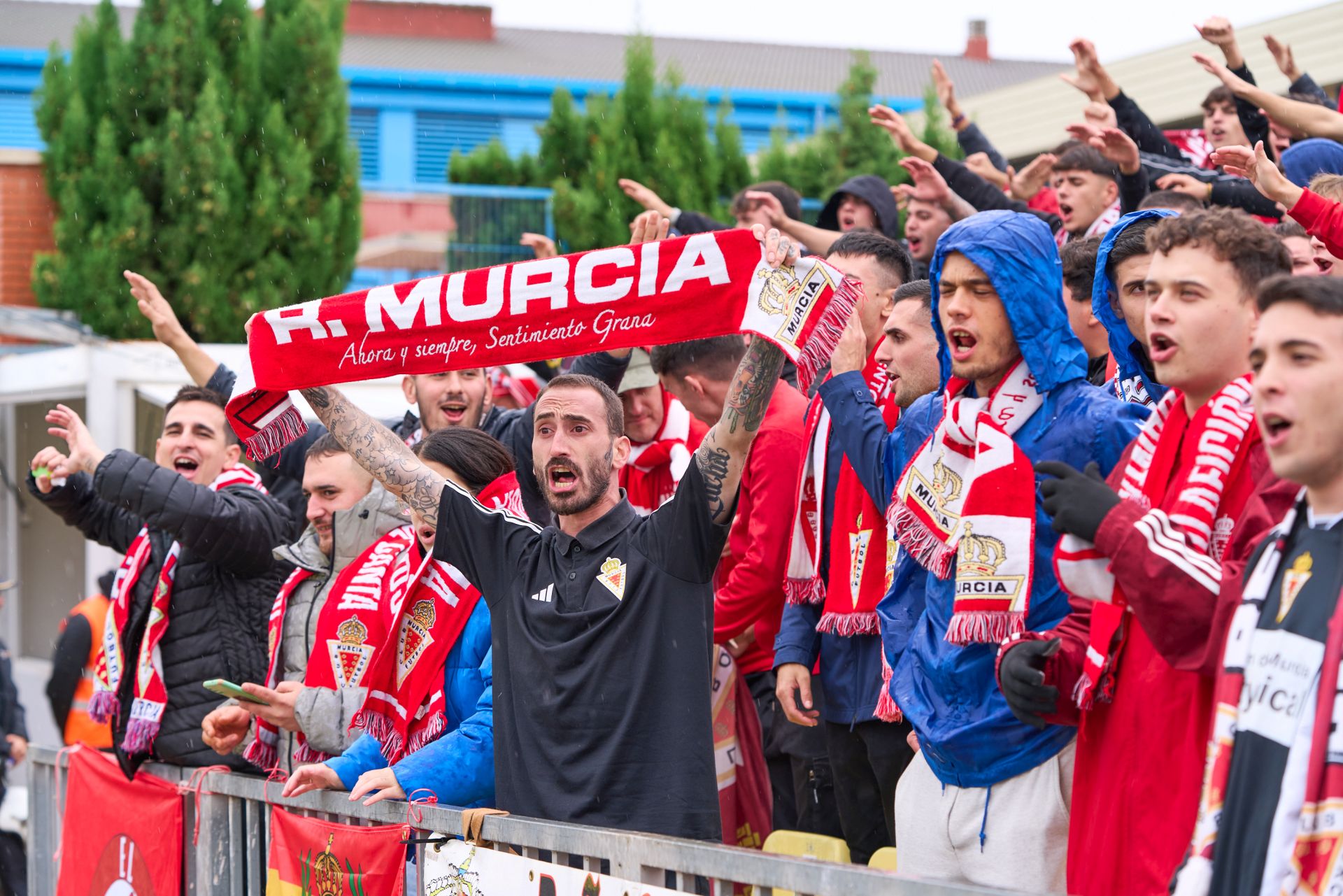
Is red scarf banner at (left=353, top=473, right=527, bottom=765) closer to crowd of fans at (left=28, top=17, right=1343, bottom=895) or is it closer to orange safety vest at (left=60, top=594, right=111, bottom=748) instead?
crowd of fans at (left=28, top=17, right=1343, bottom=895)

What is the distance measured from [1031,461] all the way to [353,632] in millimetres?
2329

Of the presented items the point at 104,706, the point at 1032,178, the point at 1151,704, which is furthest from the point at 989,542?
the point at 1032,178

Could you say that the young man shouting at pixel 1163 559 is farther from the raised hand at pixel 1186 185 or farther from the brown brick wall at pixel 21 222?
the brown brick wall at pixel 21 222

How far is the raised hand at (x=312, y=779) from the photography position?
4.70 metres

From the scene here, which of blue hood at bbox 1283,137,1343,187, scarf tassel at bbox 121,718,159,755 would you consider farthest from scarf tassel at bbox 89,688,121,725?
blue hood at bbox 1283,137,1343,187

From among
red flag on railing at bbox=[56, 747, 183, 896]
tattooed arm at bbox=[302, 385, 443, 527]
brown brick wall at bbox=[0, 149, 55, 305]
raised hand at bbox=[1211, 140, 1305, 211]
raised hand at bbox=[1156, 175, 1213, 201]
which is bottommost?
red flag on railing at bbox=[56, 747, 183, 896]

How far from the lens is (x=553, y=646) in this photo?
426 centimetres

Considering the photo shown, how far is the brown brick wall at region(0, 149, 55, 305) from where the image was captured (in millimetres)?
17812

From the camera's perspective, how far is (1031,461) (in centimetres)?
369

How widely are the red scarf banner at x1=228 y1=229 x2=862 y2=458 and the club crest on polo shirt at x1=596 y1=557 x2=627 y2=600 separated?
0.61 metres

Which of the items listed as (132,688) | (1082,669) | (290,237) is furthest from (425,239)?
(1082,669)

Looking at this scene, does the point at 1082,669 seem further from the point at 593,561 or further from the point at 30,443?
the point at 30,443

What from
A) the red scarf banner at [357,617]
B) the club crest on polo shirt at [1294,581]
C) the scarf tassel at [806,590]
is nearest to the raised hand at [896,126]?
the scarf tassel at [806,590]

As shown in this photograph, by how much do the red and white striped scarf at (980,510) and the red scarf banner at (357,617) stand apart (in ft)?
5.98
